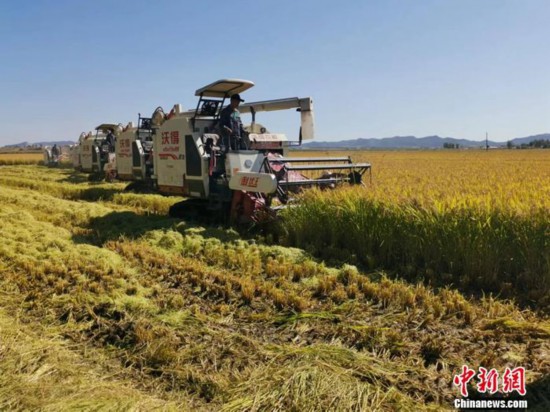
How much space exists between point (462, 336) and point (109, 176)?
670 inches

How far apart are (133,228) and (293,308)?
15.0 feet

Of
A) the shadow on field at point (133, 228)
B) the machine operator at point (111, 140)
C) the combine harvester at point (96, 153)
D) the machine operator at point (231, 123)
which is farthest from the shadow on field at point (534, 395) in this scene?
the machine operator at point (111, 140)

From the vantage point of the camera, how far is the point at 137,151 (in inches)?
595

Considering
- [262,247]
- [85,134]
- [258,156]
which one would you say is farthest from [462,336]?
[85,134]

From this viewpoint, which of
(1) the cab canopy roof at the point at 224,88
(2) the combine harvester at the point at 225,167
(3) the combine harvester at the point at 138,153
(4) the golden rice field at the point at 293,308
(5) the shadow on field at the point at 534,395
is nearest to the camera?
(5) the shadow on field at the point at 534,395

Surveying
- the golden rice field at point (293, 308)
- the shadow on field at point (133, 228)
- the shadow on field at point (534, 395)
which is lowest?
the shadow on field at point (534, 395)

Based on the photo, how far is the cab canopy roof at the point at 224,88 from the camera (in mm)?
8883

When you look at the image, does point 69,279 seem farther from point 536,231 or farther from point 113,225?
point 536,231

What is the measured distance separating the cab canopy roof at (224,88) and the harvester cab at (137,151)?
5.79 metres

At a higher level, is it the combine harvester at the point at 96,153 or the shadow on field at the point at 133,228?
the combine harvester at the point at 96,153

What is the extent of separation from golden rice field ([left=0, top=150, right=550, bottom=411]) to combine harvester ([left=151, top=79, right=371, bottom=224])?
775mm

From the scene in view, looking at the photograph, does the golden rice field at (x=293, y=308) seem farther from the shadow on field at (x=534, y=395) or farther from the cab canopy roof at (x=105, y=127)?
the cab canopy roof at (x=105, y=127)

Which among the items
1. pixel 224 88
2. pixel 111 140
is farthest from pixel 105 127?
pixel 224 88

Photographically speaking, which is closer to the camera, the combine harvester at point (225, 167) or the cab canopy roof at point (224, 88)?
the combine harvester at point (225, 167)
